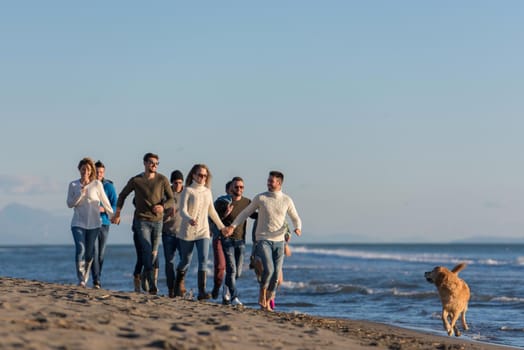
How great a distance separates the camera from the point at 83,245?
12086 mm

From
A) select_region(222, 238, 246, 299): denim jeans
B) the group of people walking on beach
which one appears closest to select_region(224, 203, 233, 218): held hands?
the group of people walking on beach

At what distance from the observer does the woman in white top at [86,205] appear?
1194 centimetres

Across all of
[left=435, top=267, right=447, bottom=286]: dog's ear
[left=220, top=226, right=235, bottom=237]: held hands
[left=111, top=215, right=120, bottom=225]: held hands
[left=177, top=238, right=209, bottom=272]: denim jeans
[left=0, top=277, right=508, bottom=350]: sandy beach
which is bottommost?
[left=0, top=277, right=508, bottom=350]: sandy beach

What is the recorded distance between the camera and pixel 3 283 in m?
11.6

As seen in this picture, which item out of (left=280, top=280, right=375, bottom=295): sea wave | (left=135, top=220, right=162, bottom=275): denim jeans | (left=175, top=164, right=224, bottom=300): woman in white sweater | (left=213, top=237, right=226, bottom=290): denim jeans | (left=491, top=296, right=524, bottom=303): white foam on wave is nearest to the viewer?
(left=175, top=164, right=224, bottom=300): woman in white sweater

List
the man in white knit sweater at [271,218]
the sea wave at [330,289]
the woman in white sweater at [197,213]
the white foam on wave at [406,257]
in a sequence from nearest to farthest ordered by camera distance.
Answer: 1. the man in white knit sweater at [271,218]
2. the woman in white sweater at [197,213]
3. the sea wave at [330,289]
4. the white foam on wave at [406,257]

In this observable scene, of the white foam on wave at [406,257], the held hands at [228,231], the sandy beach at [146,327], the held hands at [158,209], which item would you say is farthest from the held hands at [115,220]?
the white foam on wave at [406,257]

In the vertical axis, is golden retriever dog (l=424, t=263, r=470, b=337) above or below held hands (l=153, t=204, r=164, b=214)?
below

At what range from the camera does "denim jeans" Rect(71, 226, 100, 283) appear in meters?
12.1

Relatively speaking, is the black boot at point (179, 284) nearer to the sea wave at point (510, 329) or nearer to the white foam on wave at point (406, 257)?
the sea wave at point (510, 329)

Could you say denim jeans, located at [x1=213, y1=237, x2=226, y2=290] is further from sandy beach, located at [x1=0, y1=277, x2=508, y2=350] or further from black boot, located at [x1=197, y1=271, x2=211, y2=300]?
sandy beach, located at [x1=0, y1=277, x2=508, y2=350]

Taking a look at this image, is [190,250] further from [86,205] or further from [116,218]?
[86,205]

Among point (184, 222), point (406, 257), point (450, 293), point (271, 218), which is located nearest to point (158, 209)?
point (184, 222)

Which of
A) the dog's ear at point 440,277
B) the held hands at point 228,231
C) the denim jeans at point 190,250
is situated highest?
the held hands at point 228,231
